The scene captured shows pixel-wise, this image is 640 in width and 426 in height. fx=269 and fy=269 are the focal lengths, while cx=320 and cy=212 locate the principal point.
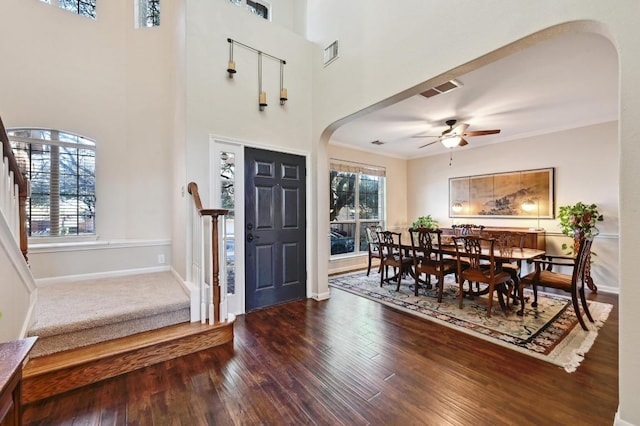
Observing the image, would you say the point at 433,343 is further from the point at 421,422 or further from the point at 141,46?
the point at 141,46

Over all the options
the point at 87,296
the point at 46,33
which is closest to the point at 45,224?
the point at 87,296

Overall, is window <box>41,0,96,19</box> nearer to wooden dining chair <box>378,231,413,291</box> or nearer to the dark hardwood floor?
the dark hardwood floor

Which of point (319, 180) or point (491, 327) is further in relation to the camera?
point (319, 180)

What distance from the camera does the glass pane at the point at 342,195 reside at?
5.73m

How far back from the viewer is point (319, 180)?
3.94m

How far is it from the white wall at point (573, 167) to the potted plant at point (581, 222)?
188 millimetres

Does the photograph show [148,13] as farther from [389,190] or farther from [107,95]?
[389,190]

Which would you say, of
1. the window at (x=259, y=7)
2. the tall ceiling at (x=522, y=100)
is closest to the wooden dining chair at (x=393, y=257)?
the tall ceiling at (x=522, y=100)

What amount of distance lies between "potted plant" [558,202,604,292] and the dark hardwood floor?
197 cm

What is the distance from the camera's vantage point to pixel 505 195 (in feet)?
18.0

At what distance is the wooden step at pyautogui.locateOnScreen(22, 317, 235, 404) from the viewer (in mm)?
1870

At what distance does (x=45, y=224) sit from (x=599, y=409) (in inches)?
230

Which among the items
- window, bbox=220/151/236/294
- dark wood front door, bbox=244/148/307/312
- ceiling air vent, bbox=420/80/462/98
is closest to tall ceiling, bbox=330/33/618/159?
ceiling air vent, bbox=420/80/462/98

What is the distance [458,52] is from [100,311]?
3748 millimetres
